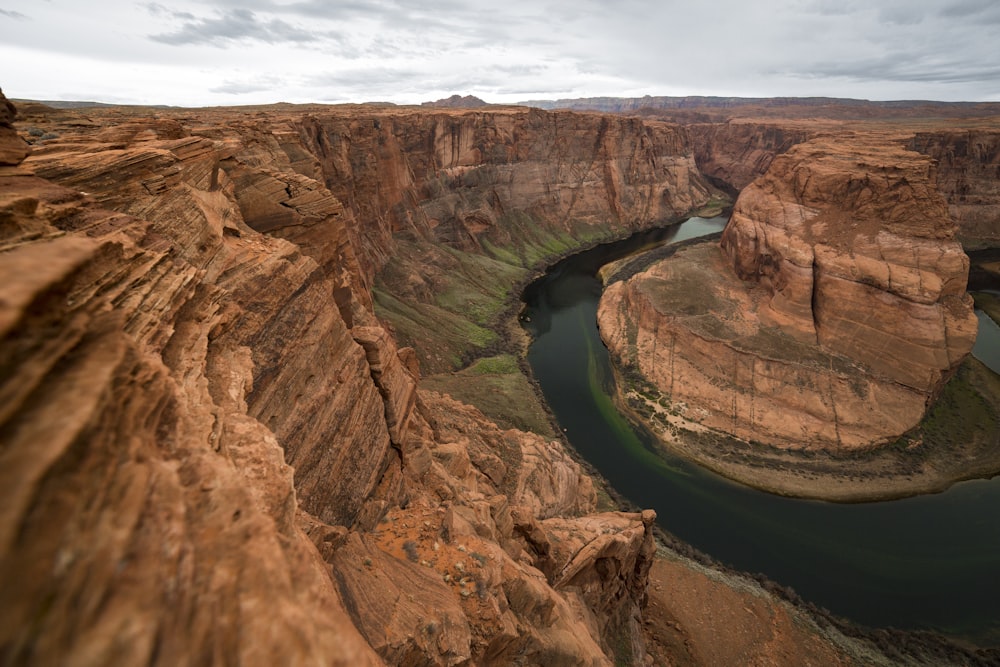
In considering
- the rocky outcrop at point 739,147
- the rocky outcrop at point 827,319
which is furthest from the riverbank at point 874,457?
the rocky outcrop at point 739,147

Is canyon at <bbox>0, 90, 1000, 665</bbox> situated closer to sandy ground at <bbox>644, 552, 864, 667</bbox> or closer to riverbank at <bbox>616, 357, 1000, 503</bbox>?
sandy ground at <bbox>644, 552, 864, 667</bbox>

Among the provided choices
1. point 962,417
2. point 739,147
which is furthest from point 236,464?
point 739,147

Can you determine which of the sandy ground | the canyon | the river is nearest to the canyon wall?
the canyon

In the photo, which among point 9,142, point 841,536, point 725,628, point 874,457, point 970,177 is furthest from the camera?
point 970,177

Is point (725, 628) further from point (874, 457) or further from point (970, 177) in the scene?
point (970, 177)

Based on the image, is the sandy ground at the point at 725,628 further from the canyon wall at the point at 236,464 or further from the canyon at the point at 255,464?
the canyon wall at the point at 236,464

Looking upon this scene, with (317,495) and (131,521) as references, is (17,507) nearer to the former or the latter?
(131,521)
